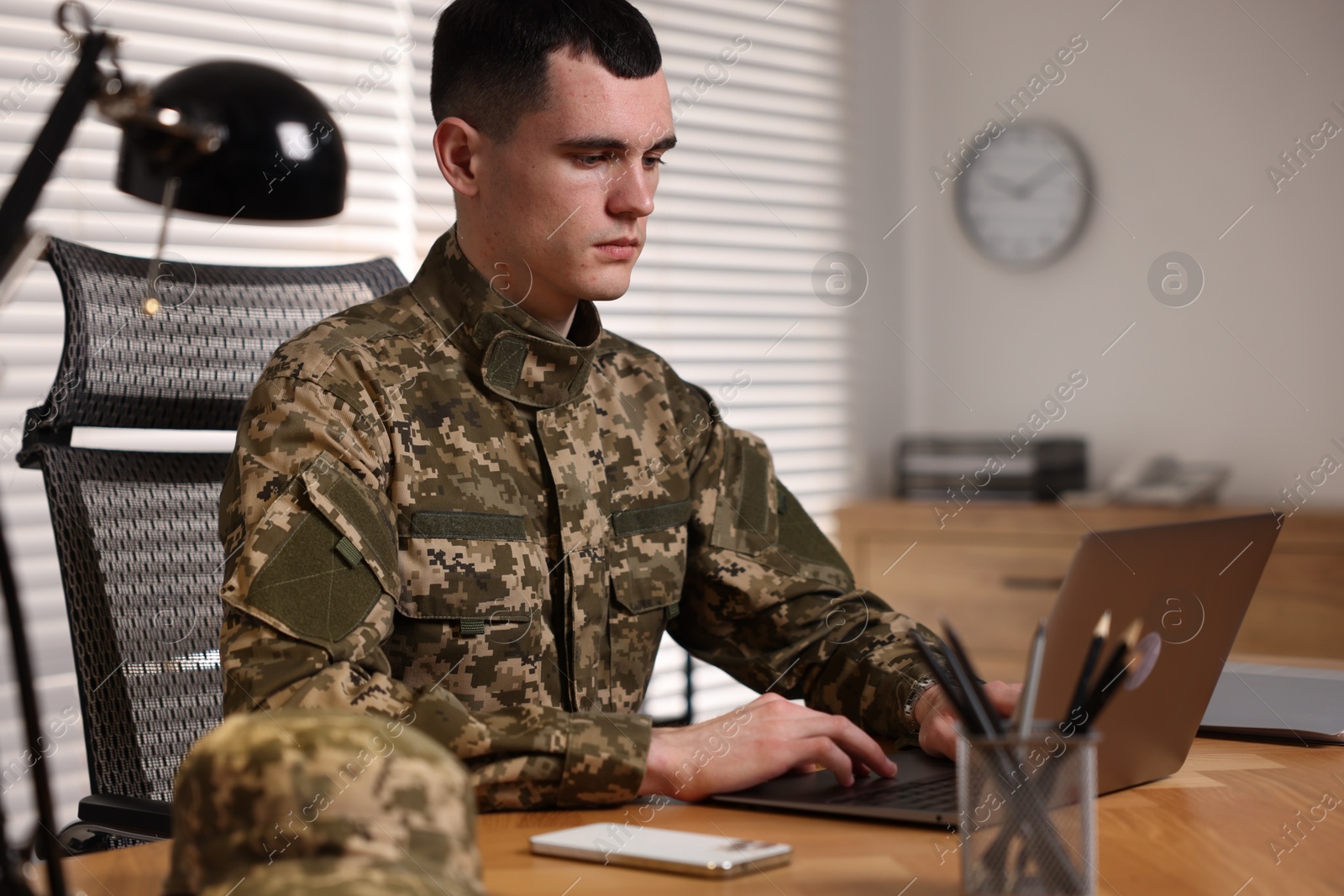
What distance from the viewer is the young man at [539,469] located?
1150 mm

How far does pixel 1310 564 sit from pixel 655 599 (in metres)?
1.81

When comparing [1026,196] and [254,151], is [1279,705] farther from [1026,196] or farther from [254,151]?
[1026,196]

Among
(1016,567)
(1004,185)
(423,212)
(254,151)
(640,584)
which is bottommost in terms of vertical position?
(1016,567)

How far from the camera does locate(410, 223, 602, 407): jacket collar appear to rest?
136 cm

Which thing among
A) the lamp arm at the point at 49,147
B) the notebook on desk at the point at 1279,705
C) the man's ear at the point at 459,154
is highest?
the man's ear at the point at 459,154

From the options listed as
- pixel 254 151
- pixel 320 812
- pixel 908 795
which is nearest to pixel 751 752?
pixel 908 795

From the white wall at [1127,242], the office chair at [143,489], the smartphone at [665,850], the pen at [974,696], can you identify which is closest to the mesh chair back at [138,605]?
the office chair at [143,489]

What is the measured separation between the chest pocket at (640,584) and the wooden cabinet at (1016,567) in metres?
1.49

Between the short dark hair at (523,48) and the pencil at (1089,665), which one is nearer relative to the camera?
the pencil at (1089,665)

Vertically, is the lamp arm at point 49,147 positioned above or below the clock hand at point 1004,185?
below

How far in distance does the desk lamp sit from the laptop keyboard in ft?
1.80

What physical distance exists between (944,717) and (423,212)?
5.93 ft

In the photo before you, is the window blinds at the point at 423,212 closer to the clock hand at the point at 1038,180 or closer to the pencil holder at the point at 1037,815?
the clock hand at the point at 1038,180

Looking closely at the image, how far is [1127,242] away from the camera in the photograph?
325 cm
